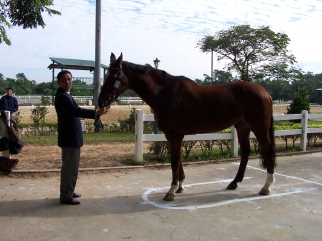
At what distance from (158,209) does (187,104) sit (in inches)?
65.7

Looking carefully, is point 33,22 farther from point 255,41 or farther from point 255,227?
point 255,41

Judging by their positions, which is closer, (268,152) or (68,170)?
(68,170)

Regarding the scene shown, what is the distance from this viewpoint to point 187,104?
475 cm

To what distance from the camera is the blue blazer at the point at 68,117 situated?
4160 millimetres

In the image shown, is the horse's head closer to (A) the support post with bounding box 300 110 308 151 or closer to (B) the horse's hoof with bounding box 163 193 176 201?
(B) the horse's hoof with bounding box 163 193 176 201

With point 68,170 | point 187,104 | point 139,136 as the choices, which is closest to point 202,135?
point 139,136

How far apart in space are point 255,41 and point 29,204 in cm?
2490

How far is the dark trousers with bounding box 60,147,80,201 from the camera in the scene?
4257mm

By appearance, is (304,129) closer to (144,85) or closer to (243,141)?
(243,141)

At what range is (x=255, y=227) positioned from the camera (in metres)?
3.65

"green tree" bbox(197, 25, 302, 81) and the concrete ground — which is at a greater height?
"green tree" bbox(197, 25, 302, 81)

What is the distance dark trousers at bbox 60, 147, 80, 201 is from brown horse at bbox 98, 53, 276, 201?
812 millimetres

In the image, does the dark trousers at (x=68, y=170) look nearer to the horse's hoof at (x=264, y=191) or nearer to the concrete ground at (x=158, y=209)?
the concrete ground at (x=158, y=209)

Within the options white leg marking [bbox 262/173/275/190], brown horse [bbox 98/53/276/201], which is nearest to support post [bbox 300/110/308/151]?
brown horse [bbox 98/53/276/201]
